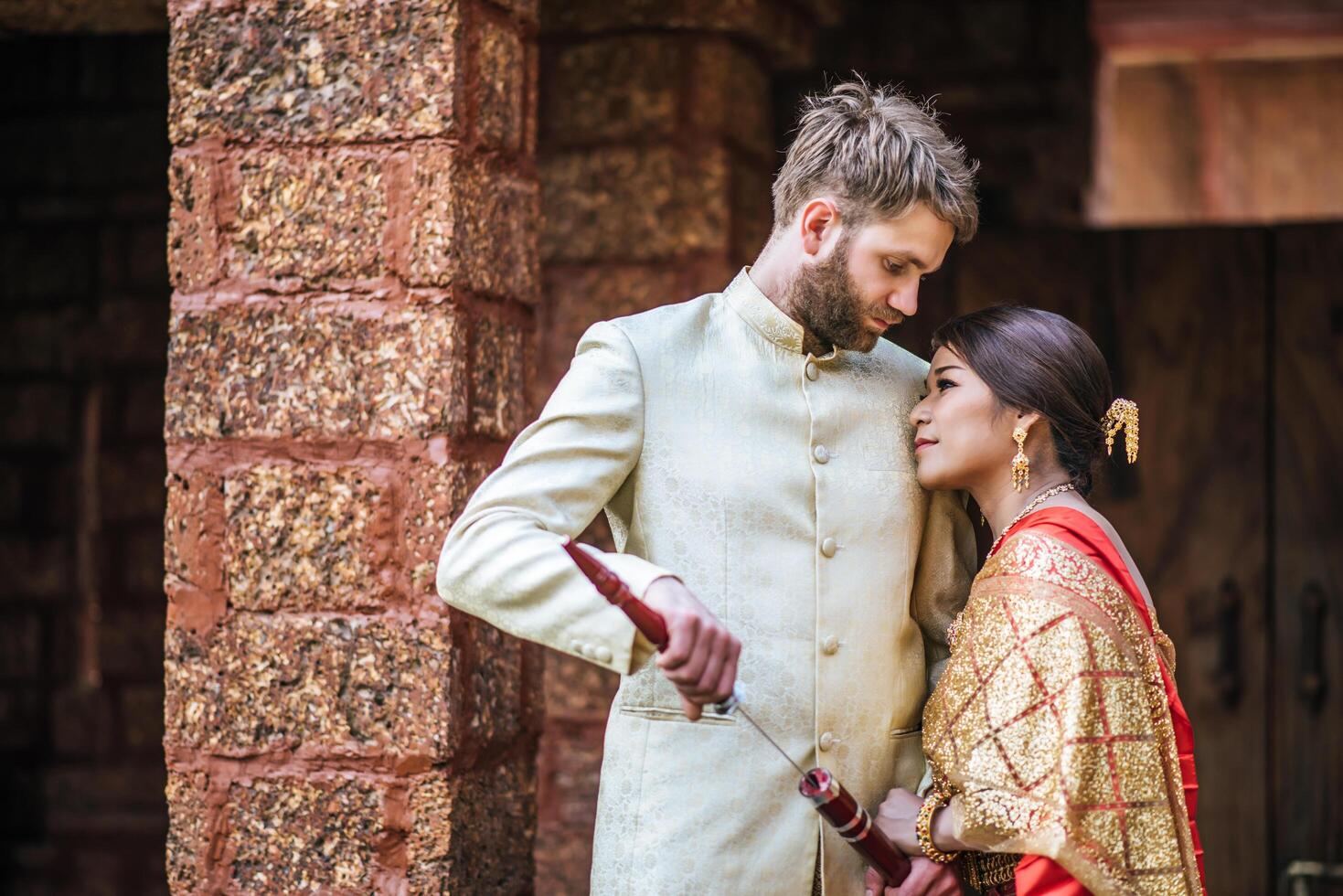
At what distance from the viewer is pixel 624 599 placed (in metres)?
1.87

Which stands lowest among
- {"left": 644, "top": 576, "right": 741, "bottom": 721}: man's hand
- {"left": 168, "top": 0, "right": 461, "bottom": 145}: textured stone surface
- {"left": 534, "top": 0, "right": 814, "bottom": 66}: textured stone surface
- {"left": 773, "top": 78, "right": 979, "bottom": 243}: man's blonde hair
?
{"left": 644, "top": 576, "right": 741, "bottom": 721}: man's hand

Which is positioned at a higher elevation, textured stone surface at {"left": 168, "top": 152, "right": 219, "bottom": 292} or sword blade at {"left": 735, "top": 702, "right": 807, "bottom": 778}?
textured stone surface at {"left": 168, "top": 152, "right": 219, "bottom": 292}

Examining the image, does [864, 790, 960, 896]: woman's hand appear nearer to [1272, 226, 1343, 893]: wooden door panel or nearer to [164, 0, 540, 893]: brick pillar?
[164, 0, 540, 893]: brick pillar

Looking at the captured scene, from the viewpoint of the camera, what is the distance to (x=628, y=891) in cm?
223

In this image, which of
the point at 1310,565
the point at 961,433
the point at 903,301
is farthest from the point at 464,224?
the point at 1310,565

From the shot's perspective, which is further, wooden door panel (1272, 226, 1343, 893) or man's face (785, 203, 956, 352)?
wooden door panel (1272, 226, 1343, 893)

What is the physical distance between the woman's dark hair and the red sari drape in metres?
0.14

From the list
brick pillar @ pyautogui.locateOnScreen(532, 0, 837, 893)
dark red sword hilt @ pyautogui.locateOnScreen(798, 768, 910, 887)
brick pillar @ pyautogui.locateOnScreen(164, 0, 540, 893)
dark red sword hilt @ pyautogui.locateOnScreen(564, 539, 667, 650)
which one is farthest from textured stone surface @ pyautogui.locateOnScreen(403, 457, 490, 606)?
brick pillar @ pyautogui.locateOnScreen(532, 0, 837, 893)

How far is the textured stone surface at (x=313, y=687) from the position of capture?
2426mm

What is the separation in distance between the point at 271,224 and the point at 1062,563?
142 centimetres

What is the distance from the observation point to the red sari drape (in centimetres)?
219

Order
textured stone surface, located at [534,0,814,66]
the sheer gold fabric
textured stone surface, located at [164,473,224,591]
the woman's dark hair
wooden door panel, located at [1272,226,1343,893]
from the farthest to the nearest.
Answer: wooden door panel, located at [1272,226,1343,893], textured stone surface, located at [534,0,814,66], textured stone surface, located at [164,473,224,591], the woman's dark hair, the sheer gold fabric

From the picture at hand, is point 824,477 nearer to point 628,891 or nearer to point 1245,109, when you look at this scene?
point 628,891

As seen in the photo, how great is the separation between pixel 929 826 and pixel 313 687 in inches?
40.3
